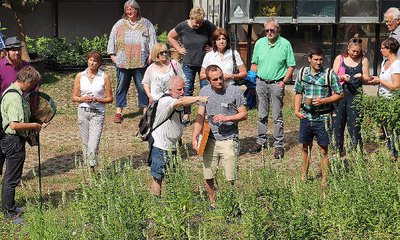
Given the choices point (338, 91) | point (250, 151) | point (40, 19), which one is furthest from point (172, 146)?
point (40, 19)

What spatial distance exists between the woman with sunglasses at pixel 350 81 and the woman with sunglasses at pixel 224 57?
1.27 m

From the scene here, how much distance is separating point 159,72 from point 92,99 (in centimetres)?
93

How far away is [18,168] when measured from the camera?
9.61 metres

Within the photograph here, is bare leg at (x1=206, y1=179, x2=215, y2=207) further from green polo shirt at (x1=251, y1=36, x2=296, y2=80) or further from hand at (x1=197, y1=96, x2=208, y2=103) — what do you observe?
green polo shirt at (x1=251, y1=36, x2=296, y2=80)

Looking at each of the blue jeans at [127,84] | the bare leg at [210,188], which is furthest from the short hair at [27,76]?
the blue jeans at [127,84]

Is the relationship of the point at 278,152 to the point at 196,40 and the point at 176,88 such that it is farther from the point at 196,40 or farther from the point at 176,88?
the point at 176,88

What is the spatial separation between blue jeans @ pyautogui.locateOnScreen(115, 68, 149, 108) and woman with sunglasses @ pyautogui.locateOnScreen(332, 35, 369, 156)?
3.40m

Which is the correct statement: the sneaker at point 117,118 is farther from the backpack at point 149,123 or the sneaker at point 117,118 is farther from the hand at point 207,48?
the backpack at point 149,123

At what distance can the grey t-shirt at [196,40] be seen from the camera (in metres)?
13.3

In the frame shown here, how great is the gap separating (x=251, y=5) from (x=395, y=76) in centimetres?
535

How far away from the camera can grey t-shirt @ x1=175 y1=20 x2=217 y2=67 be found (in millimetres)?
13328

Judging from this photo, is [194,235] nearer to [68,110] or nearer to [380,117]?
[380,117]

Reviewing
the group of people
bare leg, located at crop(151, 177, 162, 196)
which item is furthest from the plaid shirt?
bare leg, located at crop(151, 177, 162, 196)

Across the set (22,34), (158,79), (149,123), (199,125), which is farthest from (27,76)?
(22,34)
